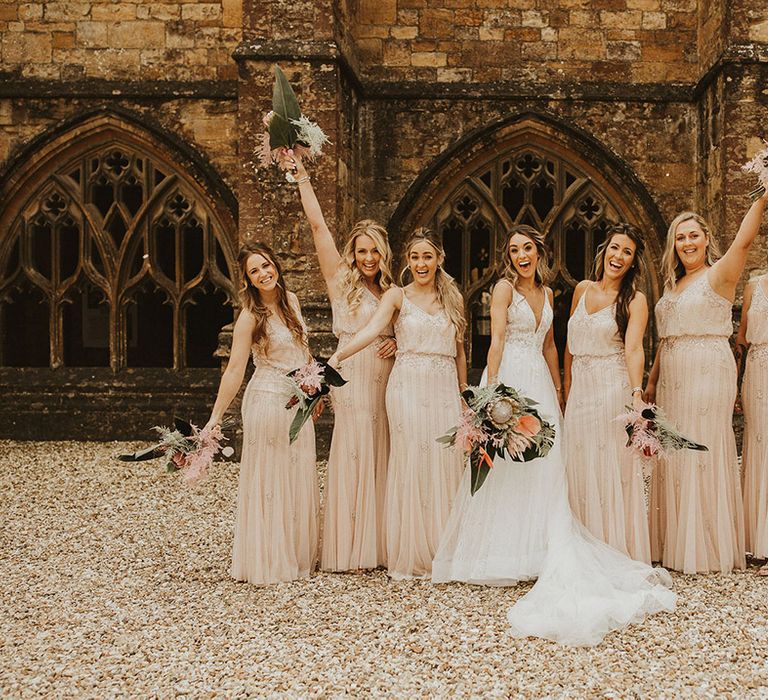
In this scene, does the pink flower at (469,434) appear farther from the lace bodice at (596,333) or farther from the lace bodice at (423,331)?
the lace bodice at (596,333)

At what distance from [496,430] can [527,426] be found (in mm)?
151

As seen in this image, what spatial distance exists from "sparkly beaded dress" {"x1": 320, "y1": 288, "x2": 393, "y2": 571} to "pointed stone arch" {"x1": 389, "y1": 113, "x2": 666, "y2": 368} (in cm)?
423

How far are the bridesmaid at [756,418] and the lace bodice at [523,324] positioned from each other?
3.72ft

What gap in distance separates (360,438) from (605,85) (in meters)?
5.80

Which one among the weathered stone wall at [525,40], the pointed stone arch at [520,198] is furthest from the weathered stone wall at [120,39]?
the pointed stone arch at [520,198]

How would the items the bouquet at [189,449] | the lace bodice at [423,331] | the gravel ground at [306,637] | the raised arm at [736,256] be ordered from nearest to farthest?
the gravel ground at [306,637] < the bouquet at [189,449] < the raised arm at [736,256] < the lace bodice at [423,331]

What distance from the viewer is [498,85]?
27.2 feet

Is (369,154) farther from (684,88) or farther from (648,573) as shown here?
(648,573)

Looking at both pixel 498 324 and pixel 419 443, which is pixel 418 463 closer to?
pixel 419 443

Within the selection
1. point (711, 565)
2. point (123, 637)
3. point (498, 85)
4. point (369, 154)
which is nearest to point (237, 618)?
point (123, 637)

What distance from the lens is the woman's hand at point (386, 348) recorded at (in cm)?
431

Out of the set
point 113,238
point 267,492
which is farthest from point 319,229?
point 113,238

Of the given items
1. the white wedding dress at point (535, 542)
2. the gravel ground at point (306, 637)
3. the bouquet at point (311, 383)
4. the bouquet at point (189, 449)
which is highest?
the bouquet at point (311, 383)

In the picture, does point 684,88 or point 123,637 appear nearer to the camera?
point 123,637
